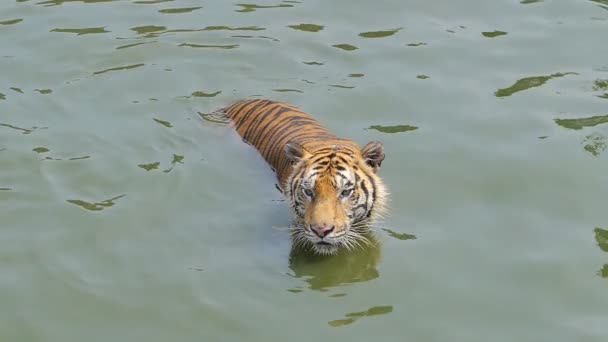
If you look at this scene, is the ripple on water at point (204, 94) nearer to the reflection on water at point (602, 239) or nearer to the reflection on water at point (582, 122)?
the reflection on water at point (582, 122)

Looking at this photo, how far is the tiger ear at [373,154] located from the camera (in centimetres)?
611

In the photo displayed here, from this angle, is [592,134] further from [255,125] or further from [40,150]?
[40,150]

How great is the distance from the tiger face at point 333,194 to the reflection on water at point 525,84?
2.14 metres

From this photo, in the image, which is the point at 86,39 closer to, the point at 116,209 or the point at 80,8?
the point at 80,8

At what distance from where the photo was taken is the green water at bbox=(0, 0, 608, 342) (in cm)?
541

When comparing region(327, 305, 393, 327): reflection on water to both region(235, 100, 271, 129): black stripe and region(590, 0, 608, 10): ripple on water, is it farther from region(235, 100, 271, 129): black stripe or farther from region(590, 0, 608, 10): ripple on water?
region(590, 0, 608, 10): ripple on water

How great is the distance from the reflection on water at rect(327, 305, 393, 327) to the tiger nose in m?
0.51

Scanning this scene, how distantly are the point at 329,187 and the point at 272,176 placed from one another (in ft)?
3.46

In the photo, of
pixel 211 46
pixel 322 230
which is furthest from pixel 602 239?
pixel 211 46

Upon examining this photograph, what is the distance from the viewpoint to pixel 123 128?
743 centimetres

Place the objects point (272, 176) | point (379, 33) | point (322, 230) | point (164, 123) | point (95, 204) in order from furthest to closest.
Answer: point (379, 33) → point (164, 123) → point (272, 176) → point (95, 204) → point (322, 230)

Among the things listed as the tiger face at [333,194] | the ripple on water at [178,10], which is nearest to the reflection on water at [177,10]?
the ripple on water at [178,10]

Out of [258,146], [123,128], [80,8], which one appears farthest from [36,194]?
[80,8]

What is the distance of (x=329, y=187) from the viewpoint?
19.2 ft
